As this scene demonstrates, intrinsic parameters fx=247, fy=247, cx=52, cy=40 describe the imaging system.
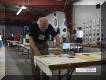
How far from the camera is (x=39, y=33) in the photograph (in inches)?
173

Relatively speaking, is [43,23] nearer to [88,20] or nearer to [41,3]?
[88,20]

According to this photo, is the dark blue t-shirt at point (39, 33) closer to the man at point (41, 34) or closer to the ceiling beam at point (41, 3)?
the man at point (41, 34)

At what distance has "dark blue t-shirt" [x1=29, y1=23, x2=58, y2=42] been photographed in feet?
14.2

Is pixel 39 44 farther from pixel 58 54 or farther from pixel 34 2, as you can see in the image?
pixel 34 2

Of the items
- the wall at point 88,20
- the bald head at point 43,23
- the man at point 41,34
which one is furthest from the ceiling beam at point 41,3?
the bald head at point 43,23

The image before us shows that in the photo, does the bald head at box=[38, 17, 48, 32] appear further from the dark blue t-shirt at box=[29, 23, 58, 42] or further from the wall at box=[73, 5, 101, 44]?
the wall at box=[73, 5, 101, 44]

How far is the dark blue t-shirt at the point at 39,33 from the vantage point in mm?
4332

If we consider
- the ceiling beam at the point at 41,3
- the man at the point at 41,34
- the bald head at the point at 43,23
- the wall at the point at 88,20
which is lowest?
the man at the point at 41,34

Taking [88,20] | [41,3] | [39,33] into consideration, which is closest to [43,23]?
[39,33]

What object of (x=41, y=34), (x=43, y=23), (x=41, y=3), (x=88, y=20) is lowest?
(x=41, y=34)

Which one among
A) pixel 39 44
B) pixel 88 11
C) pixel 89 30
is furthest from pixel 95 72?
pixel 88 11

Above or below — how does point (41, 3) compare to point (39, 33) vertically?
above

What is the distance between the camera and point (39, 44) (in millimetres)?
4527

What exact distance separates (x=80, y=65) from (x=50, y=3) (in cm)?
1294
